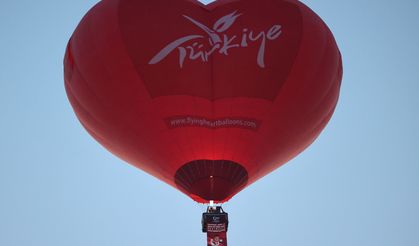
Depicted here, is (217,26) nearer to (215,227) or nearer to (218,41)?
(218,41)

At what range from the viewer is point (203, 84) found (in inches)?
551

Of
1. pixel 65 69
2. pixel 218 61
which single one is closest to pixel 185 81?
pixel 218 61

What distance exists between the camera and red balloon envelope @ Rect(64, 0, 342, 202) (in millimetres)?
13984

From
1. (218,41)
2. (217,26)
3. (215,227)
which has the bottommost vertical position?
(215,227)

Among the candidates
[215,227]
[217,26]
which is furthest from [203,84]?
[215,227]

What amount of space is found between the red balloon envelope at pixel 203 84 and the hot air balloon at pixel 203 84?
0.02 metres

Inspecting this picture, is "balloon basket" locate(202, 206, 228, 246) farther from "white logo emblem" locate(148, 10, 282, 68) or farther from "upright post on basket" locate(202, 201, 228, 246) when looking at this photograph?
"white logo emblem" locate(148, 10, 282, 68)

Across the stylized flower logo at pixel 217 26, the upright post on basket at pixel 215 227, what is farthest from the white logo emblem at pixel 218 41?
the upright post on basket at pixel 215 227

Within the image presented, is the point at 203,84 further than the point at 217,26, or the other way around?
the point at 217,26

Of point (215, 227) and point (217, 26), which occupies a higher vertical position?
point (217, 26)

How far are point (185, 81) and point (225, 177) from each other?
1.74 metres

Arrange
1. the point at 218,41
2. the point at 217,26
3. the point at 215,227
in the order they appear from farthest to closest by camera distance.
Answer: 1. the point at 217,26
2. the point at 218,41
3. the point at 215,227

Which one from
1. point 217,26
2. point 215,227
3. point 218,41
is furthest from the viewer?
point 217,26

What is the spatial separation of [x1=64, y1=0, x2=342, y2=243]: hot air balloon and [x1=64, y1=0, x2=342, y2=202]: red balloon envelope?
0.02 meters
